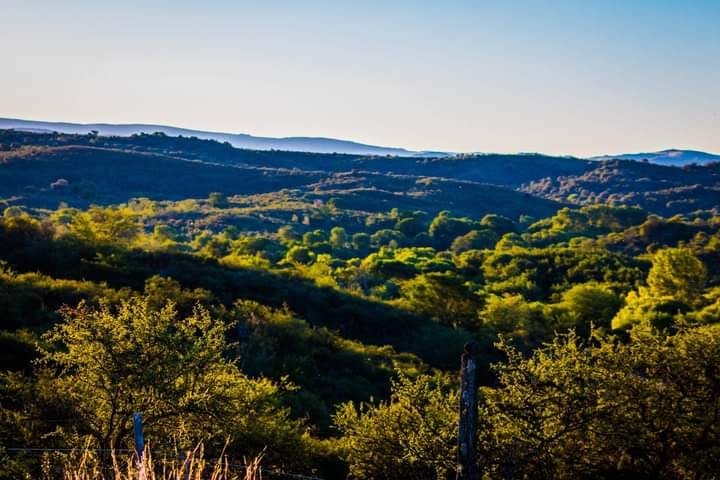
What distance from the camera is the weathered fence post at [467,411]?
7.27 meters

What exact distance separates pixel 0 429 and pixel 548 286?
61.3 meters

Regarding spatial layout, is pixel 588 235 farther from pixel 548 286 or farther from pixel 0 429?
pixel 0 429

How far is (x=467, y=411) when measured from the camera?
7445 mm

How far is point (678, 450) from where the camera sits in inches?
515

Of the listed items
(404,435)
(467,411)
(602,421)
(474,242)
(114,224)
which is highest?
(467,411)

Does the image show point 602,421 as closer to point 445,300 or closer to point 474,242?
point 445,300

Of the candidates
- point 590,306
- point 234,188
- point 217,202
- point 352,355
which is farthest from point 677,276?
point 234,188

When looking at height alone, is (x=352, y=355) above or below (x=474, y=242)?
above

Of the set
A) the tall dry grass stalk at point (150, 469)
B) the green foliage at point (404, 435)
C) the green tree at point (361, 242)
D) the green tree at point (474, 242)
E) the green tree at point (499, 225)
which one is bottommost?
the green tree at point (361, 242)

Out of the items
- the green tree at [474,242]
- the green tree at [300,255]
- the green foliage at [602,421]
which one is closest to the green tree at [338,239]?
the green tree at [474,242]

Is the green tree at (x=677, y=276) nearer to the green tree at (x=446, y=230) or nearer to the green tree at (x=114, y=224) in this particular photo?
the green tree at (x=114, y=224)

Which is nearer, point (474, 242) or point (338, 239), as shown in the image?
point (338, 239)

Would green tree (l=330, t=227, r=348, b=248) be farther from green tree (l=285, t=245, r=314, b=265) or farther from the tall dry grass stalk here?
the tall dry grass stalk

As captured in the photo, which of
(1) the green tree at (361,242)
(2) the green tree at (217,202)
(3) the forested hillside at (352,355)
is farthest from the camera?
(2) the green tree at (217,202)
